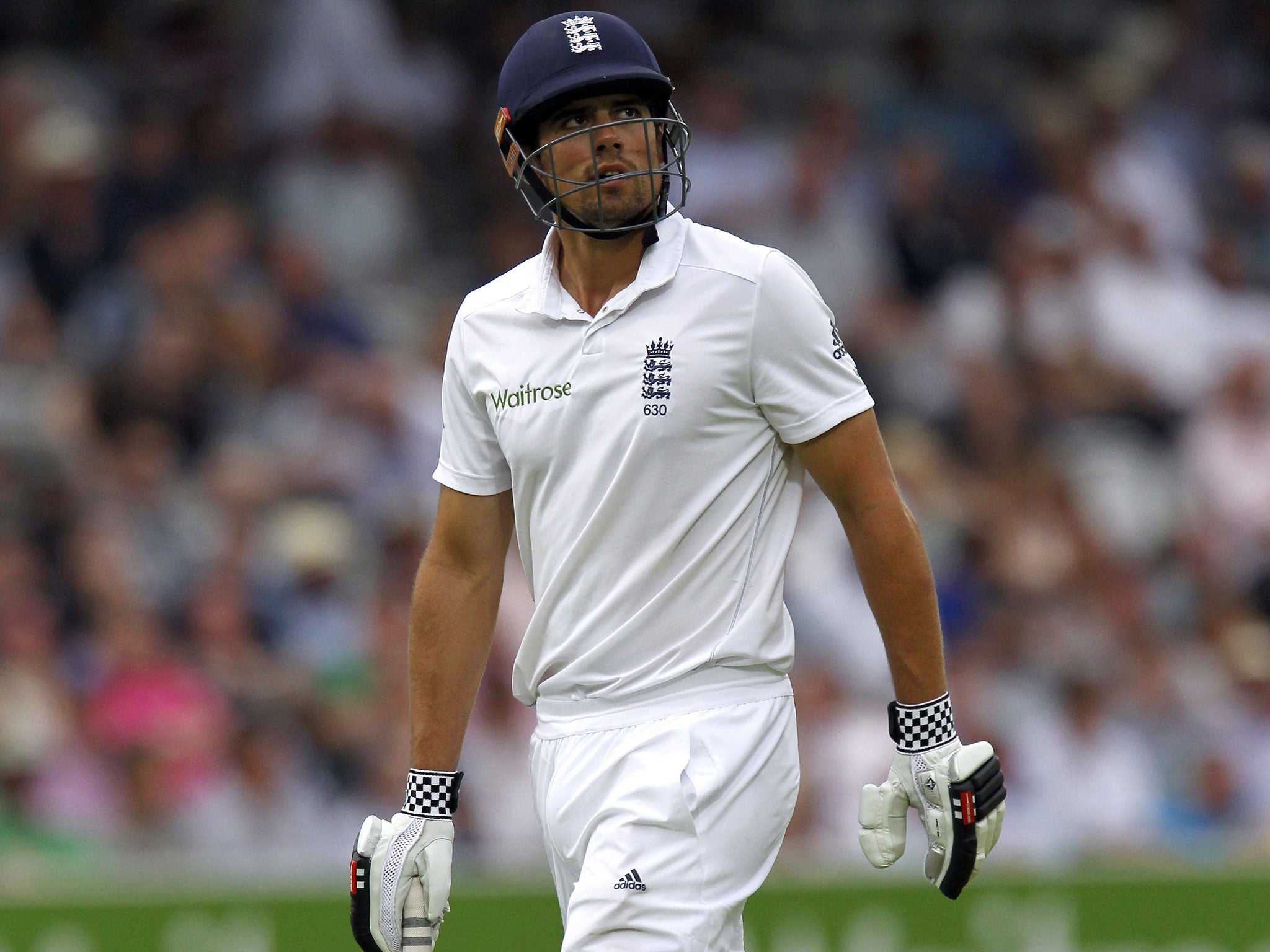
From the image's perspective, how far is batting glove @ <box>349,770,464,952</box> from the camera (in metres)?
3.83

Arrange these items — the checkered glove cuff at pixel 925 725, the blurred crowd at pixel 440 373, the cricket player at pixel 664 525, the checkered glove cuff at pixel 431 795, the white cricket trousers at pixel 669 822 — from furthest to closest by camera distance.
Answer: the blurred crowd at pixel 440 373 < the checkered glove cuff at pixel 431 795 < the checkered glove cuff at pixel 925 725 < the cricket player at pixel 664 525 < the white cricket trousers at pixel 669 822

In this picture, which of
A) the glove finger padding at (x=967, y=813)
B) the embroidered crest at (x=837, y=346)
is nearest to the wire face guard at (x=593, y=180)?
the embroidered crest at (x=837, y=346)

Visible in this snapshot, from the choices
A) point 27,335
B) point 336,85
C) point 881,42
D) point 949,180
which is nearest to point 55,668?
point 27,335

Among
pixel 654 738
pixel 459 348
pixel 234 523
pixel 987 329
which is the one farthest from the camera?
pixel 987 329

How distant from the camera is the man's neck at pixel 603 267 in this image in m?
3.79

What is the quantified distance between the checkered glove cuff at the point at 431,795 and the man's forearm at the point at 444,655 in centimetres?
2

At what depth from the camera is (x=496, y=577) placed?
13.2 ft

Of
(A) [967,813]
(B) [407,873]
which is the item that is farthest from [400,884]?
(A) [967,813]

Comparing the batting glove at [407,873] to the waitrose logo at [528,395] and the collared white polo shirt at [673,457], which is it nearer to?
the collared white polo shirt at [673,457]

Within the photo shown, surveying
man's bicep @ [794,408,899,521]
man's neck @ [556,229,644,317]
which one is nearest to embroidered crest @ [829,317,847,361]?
man's bicep @ [794,408,899,521]

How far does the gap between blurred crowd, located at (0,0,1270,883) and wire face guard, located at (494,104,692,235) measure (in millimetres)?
3267

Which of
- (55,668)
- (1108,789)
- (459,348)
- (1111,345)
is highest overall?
(1111,345)

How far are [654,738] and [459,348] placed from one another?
930 mm

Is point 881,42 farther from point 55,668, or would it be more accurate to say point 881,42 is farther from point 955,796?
point 955,796
